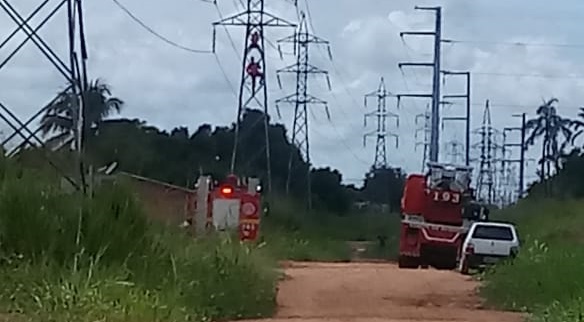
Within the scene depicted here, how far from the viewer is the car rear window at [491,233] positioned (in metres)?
40.4

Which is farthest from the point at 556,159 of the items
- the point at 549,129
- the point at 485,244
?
the point at 485,244

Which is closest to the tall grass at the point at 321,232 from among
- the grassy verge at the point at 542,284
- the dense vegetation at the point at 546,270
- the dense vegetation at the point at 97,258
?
the dense vegetation at the point at 546,270

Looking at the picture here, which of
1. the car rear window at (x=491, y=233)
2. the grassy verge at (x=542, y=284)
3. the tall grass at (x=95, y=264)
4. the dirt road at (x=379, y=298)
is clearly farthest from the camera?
the car rear window at (x=491, y=233)

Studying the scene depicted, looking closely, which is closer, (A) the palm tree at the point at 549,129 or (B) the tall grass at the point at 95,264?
(B) the tall grass at the point at 95,264

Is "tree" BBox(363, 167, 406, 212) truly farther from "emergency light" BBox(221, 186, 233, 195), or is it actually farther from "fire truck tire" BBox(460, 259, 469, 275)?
"emergency light" BBox(221, 186, 233, 195)

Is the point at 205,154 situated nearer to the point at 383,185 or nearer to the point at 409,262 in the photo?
the point at 409,262

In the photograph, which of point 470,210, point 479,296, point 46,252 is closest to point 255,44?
point 470,210

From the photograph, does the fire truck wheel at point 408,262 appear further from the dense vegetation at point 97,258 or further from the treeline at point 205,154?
the dense vegetation at point 97,258

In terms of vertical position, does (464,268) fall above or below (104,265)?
below

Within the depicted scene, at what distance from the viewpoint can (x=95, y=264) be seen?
17516mm

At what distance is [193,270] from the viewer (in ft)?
69.2

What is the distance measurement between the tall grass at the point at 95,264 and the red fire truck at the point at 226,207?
12.9 meters

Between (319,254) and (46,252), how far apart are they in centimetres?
3923

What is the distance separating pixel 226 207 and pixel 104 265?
18112 mm
